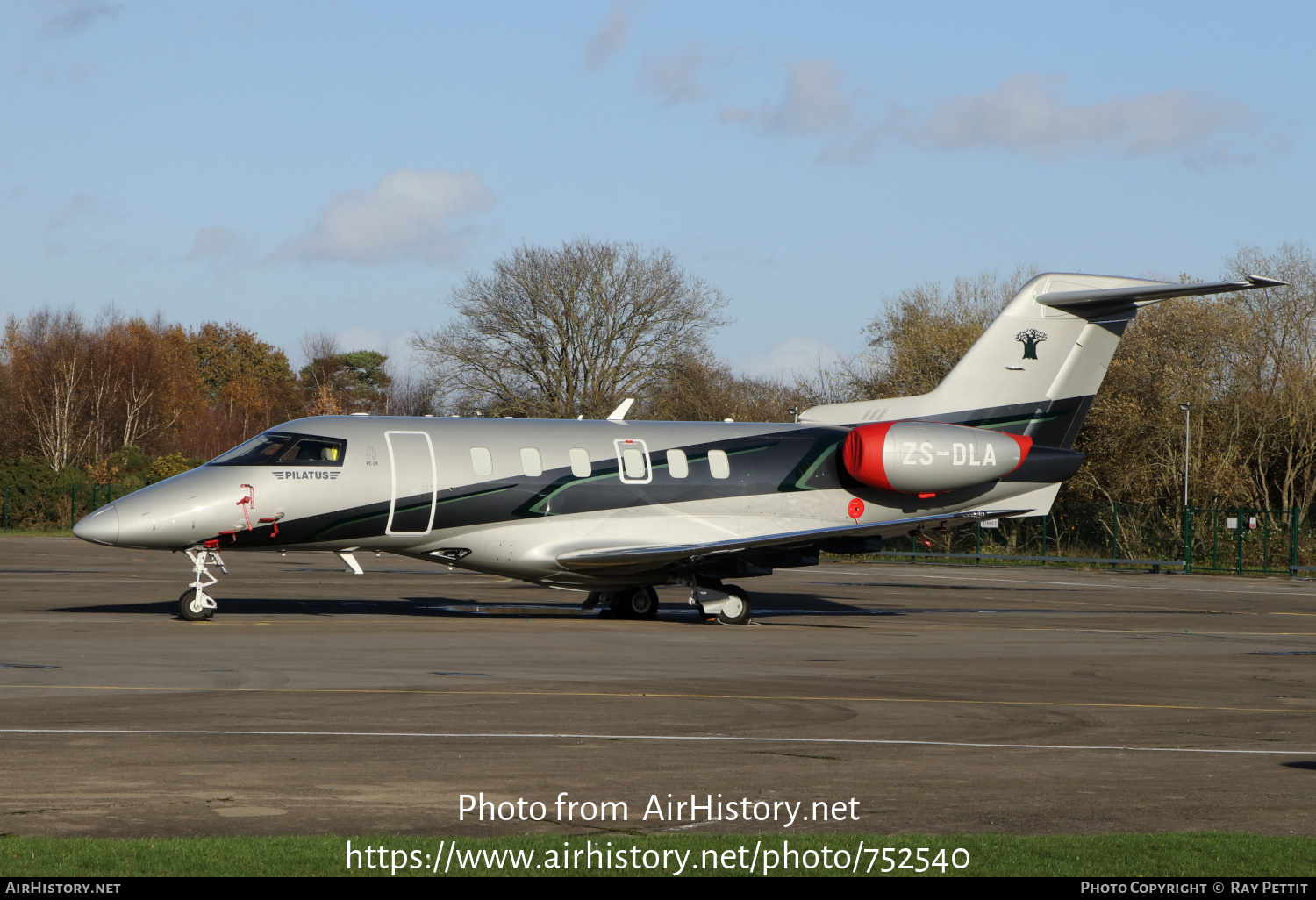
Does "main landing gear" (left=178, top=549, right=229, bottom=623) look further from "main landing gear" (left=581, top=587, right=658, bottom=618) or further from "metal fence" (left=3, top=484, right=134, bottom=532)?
"metal fence" (left=3, top=484, right=134, bottom=532)

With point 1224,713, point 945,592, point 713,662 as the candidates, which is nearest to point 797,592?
point 945,592

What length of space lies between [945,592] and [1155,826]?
79.1 ft

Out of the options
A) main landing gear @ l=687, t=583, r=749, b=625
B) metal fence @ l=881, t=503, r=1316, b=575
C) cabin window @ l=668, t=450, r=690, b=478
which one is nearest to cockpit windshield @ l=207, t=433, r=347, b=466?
cabin window @ l=668, t=450, r=690, b=478

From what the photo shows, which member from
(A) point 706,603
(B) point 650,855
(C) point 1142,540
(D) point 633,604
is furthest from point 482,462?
(C) point 1142,540

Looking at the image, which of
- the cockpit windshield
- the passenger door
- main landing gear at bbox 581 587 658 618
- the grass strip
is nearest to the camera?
the grass strip

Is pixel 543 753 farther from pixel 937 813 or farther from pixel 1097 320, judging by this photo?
Result: pixel 1097 320

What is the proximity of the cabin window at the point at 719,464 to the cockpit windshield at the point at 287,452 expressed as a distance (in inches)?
245

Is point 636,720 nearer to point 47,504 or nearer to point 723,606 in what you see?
point 723,606

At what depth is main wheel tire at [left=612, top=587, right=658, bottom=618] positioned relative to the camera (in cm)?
2312

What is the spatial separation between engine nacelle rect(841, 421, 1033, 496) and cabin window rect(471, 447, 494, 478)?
20.7 feet

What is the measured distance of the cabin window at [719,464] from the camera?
22.2 metres

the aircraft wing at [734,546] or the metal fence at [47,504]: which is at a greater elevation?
the metal fence at [47,504]

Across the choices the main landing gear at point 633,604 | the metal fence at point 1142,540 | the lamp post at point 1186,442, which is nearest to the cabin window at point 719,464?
the main landing gear at point 633,604

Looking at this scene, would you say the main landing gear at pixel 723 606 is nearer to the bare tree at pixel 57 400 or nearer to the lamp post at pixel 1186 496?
the lamp post at pixel 1186 496
